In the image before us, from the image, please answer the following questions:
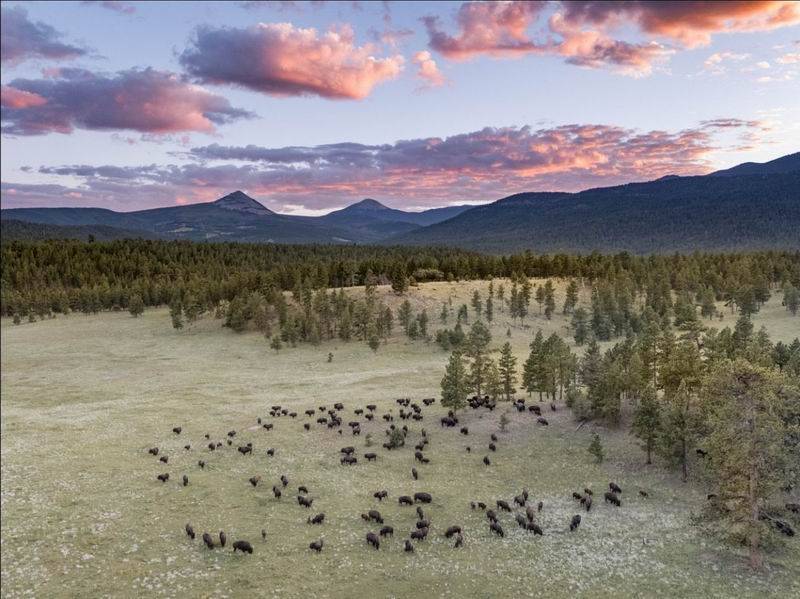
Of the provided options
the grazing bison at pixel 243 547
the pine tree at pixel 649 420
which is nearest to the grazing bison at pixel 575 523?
the pine tree at pixel 649 420

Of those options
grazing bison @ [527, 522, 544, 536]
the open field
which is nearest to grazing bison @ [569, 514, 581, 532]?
the open field

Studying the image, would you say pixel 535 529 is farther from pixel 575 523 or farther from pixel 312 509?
pixel 312 509

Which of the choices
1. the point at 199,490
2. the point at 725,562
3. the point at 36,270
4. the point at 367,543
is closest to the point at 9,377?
the point at 199,490

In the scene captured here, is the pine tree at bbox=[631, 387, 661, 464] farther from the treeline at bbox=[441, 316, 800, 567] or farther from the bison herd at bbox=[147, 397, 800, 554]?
the bison herd at bbox=[147, 397, 800, 554]

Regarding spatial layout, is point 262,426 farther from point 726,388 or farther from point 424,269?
point 424,269

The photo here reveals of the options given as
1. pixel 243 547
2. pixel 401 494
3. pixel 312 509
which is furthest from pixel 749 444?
pixel 243 547
